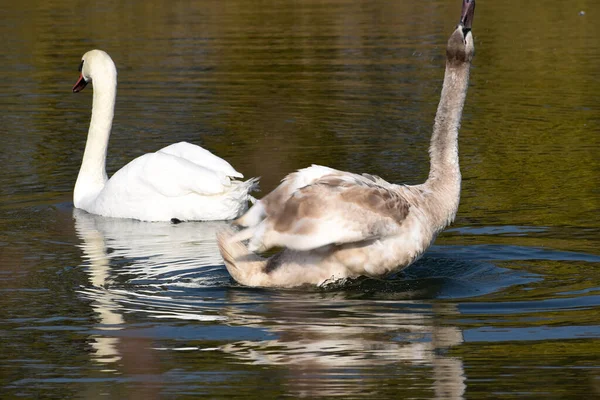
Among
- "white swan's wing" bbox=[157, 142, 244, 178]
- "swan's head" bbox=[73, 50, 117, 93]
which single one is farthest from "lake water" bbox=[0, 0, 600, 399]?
"swan's head" bbox=[73, 50, 117, 93]

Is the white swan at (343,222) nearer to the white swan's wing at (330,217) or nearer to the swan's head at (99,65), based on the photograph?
the white swan's wing at (330,217)

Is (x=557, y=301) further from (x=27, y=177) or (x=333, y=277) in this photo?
(x=27, y=177)

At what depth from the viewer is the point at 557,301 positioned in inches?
285

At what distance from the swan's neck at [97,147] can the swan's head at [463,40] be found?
4.07 m

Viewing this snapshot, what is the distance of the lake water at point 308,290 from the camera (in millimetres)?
5883

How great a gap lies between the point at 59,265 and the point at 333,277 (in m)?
2.09

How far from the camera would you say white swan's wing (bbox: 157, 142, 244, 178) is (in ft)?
33.5

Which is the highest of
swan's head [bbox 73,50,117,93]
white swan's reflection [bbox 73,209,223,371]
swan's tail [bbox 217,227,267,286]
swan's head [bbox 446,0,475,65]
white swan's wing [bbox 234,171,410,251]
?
swan's head [bbox 446,0,475,65]

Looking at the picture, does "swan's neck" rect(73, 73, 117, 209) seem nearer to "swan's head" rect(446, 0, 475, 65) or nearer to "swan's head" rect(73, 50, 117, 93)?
"swan's head" rect(73, 50, 117, 93)

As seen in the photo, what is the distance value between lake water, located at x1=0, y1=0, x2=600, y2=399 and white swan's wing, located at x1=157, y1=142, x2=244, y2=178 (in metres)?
0.55

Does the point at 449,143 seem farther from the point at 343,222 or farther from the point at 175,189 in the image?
the point at 175,189

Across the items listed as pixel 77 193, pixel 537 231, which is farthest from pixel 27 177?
pixel 537 231

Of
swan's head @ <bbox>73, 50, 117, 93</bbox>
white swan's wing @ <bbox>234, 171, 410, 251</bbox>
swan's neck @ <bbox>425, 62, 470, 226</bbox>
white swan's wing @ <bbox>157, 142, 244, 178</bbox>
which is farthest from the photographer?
swan's head @ <bbox>73, 50, 117, 93</bbox>

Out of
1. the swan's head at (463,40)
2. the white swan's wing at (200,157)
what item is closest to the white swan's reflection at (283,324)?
the white swan's wing at (200,157)
